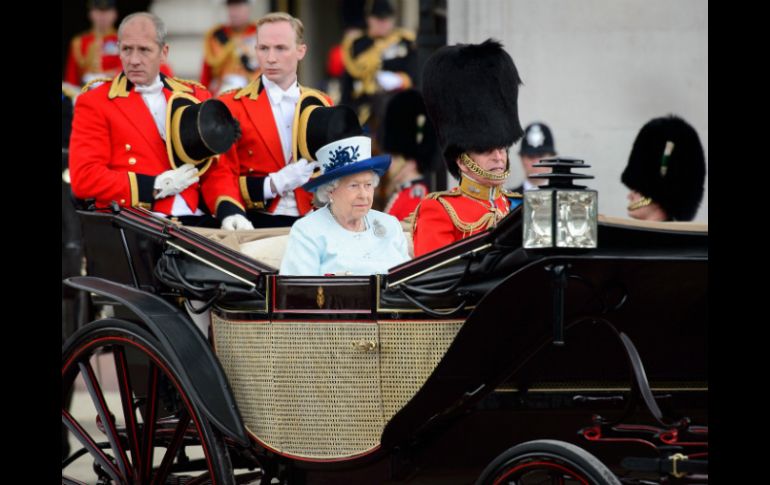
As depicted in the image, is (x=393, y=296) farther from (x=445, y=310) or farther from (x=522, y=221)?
(x=522, y=221)

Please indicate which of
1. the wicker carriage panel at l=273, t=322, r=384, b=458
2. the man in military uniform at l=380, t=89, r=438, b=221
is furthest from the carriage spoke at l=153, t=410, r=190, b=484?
the man in military uniform at l=380, t=89, r=438, b=221

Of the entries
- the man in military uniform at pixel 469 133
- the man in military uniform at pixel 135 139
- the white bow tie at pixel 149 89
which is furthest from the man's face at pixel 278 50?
the man in military uniform at pixel 469 133

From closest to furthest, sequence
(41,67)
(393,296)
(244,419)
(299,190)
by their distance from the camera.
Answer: (41,67), (393,296), (244,419), (299,190)

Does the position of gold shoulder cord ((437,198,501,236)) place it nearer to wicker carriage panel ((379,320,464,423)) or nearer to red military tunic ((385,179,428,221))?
wicker carriage panel ((379,320,464,423))

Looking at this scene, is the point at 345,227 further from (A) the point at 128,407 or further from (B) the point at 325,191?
(A) the point at 128,407

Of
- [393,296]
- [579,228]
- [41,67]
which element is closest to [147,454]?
[393,296]

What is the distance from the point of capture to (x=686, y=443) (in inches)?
155

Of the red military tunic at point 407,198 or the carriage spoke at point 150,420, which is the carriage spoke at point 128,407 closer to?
the carriage spoke at point 150,420

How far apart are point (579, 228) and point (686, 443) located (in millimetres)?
595

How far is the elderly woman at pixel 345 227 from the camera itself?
4.91 meters

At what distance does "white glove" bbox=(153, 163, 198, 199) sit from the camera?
5918 mm

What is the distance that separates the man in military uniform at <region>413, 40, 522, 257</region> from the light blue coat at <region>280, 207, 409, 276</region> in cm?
14

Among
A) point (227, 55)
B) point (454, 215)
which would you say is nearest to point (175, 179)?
point (454, 215)

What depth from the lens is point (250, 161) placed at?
6223mm
